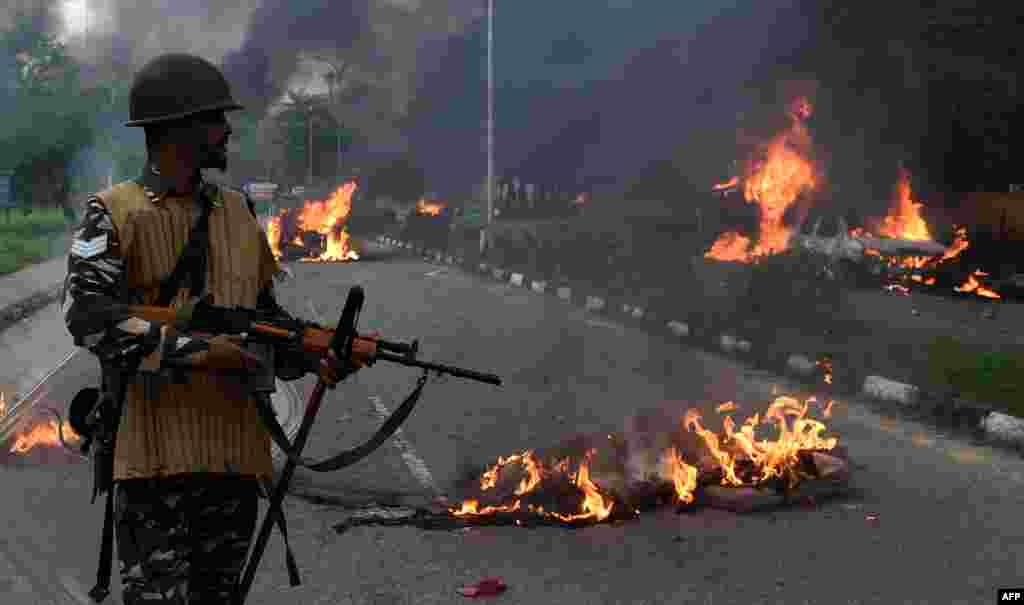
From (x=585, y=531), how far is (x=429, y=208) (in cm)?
3161

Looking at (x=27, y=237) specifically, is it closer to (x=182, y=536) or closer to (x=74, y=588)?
(x=74, y=588)

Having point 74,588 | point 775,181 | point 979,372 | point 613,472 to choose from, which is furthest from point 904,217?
point 74,588

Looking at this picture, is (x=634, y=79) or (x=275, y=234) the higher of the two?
(x=634, y=79)

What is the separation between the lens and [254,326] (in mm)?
2387

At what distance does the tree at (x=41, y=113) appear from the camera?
2748cm

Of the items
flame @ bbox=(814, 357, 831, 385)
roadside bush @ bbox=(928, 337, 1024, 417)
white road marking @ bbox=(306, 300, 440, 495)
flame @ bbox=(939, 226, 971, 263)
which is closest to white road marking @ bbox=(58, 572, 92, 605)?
white road marking @ bbox=(306, 300, 440, 495)

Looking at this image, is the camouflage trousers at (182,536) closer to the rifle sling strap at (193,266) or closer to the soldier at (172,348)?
the soldier at (172,348)

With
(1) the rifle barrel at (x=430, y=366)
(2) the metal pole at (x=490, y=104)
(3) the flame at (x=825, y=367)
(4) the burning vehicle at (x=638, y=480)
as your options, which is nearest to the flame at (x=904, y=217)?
(2) the metal pole at (x=490, y=104)

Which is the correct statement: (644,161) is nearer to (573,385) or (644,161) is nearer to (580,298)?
(580,298)

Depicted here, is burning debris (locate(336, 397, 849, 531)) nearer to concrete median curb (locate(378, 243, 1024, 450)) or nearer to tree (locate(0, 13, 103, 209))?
concrete median curb (locate(378, 243, 1024, 450))

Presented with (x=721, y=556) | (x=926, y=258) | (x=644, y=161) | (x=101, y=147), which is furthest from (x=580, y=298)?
(x=101, y=147)

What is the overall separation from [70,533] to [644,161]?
14579 mm

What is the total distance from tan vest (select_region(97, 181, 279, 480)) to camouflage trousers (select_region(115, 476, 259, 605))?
68 mm

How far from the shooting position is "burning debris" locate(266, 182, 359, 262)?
80.4 ft
